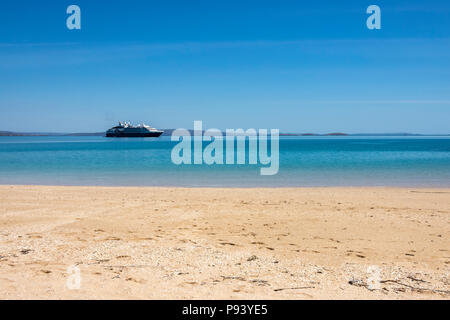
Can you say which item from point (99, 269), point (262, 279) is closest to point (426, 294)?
point (262, 279)

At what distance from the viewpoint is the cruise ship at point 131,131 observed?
16525 centimetres

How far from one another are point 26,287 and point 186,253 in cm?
277

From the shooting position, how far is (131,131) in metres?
165

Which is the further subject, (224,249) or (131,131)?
(131,131)

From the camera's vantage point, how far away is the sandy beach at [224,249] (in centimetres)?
534

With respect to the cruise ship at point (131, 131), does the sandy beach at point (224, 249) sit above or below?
below

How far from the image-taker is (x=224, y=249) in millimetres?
7422

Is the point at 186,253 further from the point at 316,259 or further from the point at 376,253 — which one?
the point at 376,253

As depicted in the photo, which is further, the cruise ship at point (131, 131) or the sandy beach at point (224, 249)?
the cruise ship at point (131, 131)

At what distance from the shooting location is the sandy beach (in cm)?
534

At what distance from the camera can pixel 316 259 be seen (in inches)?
267

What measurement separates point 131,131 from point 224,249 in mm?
163809

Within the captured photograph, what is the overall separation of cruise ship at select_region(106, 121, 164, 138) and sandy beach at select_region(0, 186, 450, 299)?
514 feet

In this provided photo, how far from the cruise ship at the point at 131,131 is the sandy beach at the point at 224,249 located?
157 metres
